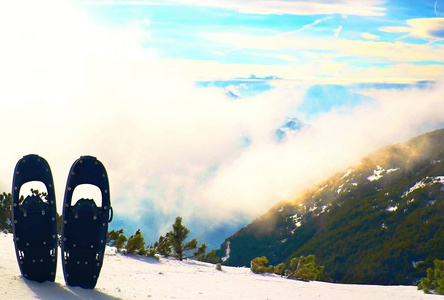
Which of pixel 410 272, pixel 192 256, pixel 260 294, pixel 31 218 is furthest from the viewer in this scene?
pixel 410 272

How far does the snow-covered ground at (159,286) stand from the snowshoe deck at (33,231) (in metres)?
0.35

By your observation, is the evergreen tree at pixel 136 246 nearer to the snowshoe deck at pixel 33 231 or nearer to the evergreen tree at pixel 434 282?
the snowshoe deck at pixel 33 231

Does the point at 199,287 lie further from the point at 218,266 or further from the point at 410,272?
the point at 410,272

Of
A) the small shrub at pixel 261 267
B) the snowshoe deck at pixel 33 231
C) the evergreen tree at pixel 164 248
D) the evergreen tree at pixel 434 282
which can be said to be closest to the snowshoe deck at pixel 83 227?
the snowshoe deck at pixel 33 231

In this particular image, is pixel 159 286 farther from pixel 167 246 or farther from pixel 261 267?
pixel 167 246

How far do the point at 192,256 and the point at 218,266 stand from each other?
4.46 m

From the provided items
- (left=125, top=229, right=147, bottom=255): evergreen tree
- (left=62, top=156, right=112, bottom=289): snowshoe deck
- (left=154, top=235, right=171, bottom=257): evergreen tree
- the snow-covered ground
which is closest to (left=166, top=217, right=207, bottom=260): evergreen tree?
(left=154, top=235, right=171, bottom=257): evergreen tree

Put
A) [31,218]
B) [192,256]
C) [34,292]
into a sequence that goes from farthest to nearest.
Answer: [192,256], [31,218], [34,292]

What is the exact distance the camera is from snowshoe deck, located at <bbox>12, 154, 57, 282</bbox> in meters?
11.3

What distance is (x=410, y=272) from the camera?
184500 millimetres

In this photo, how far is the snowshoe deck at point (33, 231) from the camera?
11.3 meters

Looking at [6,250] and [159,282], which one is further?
[6,250]

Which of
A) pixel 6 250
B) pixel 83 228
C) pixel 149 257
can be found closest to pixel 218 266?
pixel 149 257

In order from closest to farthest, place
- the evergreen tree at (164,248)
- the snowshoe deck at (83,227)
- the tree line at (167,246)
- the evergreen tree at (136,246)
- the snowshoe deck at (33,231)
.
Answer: the snowshoe deck at (33,231) < the snowshoe deck at (83,227) < the evergreen tree at (136,246) < the tree line at (167,246) < the evergreen tree at (164,248)
